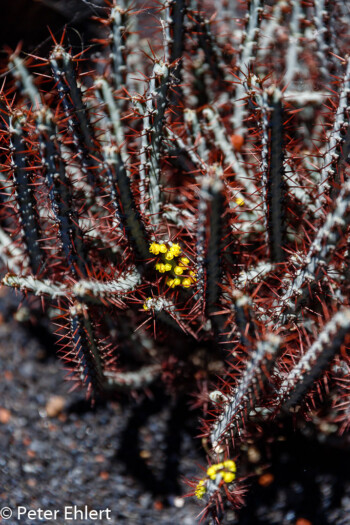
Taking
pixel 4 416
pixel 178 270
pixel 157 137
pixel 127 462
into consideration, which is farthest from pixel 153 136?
pixel 4 416

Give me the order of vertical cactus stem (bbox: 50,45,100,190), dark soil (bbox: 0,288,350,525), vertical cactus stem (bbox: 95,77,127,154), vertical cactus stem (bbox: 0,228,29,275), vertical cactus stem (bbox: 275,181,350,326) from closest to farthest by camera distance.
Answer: vertical cactus stem (bbox: 275,181,350,326) < vertical cactus stem (bbox: 50,45,100,190) < vertical cactus stem (bbox: 95,77,127,154) < dark soil (bbox: 0,288,350,525) < vertical cactus stem (bbox: 0,228,29,275)

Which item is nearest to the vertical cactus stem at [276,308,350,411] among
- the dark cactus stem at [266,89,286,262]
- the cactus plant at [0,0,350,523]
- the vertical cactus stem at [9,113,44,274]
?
the cactus plant at [0,0,350,523]

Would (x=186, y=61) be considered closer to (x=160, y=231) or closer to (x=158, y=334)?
(x=160, y=231)

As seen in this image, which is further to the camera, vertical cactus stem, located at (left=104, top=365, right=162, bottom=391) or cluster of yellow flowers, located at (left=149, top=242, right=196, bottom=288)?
vertical cactus stem, located at (left=104, top=365, right=162, bottom=391)

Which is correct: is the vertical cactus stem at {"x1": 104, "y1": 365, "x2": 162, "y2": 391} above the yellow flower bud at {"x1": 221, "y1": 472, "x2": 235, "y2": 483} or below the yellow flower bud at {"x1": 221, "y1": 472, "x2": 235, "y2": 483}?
below

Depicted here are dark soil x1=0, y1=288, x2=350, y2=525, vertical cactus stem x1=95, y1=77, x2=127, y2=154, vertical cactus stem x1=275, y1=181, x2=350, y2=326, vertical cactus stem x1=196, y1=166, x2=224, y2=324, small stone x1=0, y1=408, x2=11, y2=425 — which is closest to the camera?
vertical cactus stem x1=196, y1=166, x2=224, y2=324

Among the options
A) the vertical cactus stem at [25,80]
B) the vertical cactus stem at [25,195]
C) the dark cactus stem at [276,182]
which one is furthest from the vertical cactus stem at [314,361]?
the vertical cactus stem at [25,80]

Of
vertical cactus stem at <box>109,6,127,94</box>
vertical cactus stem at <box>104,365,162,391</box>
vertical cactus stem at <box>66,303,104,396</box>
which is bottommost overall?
vertical cactus stem at <box>104,365,162,391</box>

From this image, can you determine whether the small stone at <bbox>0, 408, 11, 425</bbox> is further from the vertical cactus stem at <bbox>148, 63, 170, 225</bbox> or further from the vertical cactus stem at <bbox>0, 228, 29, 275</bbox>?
the vertical cactus stem at <bbox>148, 63, 170, 225</bbox>
